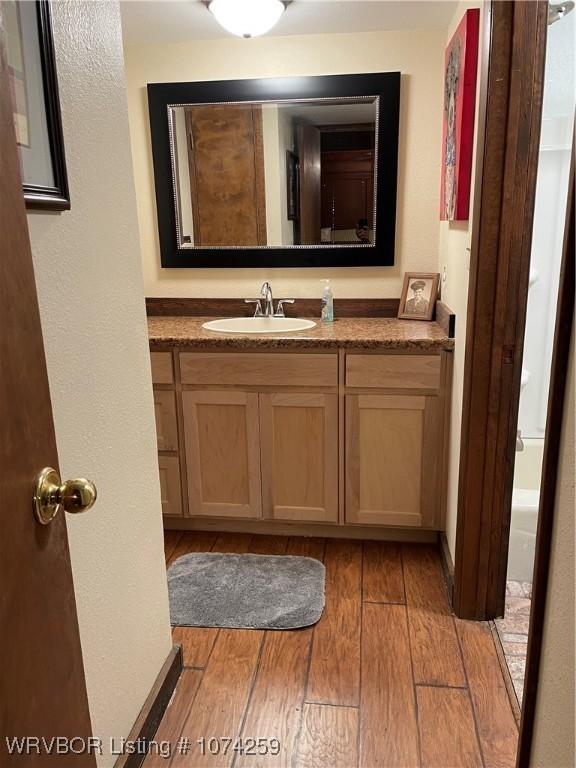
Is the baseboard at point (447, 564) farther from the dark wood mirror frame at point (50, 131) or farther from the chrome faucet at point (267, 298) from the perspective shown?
the dark wood mirror frame at point (50, 131)

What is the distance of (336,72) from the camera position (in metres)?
2.58

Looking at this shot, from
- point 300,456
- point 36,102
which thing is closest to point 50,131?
point 36,102

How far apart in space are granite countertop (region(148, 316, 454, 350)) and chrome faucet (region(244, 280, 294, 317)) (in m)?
0.26

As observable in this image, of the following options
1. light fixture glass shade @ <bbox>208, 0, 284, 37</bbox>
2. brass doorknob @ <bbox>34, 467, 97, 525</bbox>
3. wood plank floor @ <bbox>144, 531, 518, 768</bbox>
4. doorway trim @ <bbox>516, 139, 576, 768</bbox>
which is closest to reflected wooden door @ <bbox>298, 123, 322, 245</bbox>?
light fixture glass shade @ <bbox>208, 0, 284, 37</bbox>

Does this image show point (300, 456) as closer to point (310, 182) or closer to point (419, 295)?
point (419, 295)

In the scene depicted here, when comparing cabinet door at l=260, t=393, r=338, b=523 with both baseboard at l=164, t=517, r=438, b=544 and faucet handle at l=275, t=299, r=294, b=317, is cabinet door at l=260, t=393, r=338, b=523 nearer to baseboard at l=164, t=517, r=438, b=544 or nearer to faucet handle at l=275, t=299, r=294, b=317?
baseboard at l=164, t=517, r=438, b=544

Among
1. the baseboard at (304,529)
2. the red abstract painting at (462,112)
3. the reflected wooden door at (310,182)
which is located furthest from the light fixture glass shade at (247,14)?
the baseboard at (304,529)

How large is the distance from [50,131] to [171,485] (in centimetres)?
176

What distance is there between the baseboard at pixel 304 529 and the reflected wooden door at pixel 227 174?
1283 mm

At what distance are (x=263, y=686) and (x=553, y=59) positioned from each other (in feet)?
8.18

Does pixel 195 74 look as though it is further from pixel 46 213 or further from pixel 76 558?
pixel 76 558

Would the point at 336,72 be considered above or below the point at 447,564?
above

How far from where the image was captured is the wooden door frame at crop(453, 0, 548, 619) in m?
1.55

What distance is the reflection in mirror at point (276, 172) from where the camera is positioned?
8.59 feet
